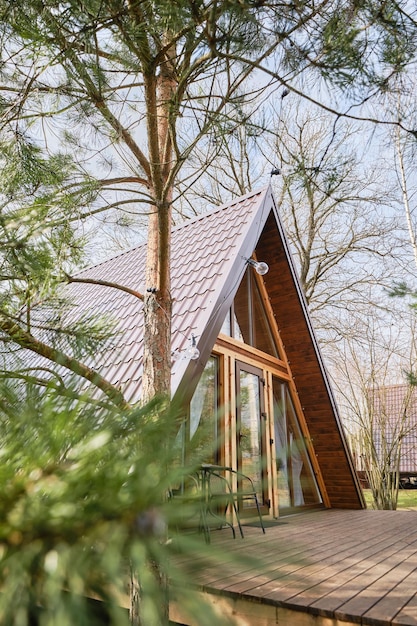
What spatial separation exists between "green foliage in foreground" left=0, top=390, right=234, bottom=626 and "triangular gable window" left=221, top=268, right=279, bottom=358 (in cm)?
575

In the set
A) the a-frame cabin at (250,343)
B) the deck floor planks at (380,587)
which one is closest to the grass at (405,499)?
the a-frame cabin at (250,343)

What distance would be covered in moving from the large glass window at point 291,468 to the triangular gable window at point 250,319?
0.66 m

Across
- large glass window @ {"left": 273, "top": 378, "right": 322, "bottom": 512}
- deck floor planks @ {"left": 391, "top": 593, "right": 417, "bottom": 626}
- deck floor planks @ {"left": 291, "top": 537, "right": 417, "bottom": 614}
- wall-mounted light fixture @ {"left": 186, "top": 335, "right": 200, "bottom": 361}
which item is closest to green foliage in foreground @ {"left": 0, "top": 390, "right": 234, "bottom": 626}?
deck floor planks @ {"left": 391, "top": 593, "right": 417, "bottom": 626}

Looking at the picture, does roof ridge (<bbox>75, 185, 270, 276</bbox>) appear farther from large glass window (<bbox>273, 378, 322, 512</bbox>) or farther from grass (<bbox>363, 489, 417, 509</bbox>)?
grass (<bbox>363, 489, 417, 509</bbox>)

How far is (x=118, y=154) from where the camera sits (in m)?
3.03

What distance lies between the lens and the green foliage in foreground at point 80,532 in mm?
296

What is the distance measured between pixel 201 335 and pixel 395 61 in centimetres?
284

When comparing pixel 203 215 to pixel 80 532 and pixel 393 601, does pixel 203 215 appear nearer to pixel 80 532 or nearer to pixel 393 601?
pixel 393 601

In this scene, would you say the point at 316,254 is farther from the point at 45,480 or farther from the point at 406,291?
the point at 45,480

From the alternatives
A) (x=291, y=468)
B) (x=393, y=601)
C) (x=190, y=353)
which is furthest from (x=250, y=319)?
(x=393, y=601)

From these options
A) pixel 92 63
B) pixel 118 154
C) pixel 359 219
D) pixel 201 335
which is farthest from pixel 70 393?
pixel 359 219

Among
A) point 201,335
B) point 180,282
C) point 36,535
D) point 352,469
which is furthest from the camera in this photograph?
point 352,469

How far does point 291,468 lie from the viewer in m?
7.29

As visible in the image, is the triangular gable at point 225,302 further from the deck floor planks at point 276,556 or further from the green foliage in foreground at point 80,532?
the green foliage in foreground at point 80,532
